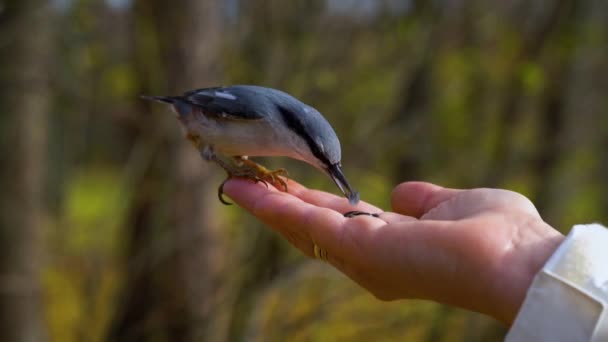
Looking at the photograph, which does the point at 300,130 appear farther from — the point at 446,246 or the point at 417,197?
the point at 446,246

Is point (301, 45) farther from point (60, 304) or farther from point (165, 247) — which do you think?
point (60, 304)

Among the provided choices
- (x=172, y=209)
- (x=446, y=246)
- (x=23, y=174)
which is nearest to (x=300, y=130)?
(x=446, y=246)

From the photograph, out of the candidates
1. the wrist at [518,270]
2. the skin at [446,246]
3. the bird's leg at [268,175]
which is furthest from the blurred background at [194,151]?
the wrist at [518,270]

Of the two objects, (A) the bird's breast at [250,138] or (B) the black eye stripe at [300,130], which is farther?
(A) the bird's breast at [250,138]

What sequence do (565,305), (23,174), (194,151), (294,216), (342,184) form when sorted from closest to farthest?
(565,305)
(294,216)
(342,184)
(194,151)
(23,174)

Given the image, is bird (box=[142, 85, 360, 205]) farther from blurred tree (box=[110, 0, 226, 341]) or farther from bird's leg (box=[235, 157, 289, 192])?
blurred tree (box=[110, 0, 226, 341])

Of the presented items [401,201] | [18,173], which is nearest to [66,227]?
[18,173]

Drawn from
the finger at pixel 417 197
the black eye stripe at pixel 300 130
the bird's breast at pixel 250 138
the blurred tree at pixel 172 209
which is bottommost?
the blurred tree at pixel 172 209

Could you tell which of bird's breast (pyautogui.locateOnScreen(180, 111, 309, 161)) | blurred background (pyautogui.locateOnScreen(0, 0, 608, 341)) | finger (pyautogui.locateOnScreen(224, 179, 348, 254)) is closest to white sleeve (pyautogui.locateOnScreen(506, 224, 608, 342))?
finger (pyautogui.locateOnScreen(224, 179, 348, 254))

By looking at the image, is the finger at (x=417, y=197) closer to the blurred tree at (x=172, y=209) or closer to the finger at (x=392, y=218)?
the finger at (x=392, y=218)
